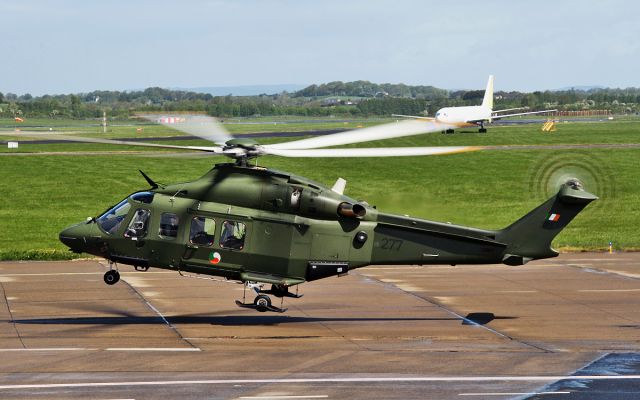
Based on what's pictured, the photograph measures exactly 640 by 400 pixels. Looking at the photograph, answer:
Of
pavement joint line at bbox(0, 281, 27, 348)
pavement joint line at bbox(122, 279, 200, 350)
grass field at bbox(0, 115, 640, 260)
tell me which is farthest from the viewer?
grass field at bbox(0, 115, 640, 260)

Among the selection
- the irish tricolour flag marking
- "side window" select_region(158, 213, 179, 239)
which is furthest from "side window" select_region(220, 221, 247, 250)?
"side window" select_region(158, 213, 179, 239)

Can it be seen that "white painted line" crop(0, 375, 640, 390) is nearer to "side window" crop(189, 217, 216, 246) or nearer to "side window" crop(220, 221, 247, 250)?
"side window" crop(220, 221, 247, 250)

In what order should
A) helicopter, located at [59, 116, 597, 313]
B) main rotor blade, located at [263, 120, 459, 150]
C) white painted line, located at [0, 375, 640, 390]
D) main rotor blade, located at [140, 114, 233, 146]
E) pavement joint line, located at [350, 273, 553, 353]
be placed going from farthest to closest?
helicopter, located at [59, 116, 597, 313], pavement joint line, located at [350, 273, 553, 353], main rotor blade, located at [140, 114, 233, 146], main rotor blade, located at [263, 120, 459, 150], white painted line, located at [0, 375, 640, 390]

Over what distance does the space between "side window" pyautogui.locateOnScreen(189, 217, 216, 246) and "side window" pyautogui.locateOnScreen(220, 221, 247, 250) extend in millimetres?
275

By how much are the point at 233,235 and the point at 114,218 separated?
3117mm

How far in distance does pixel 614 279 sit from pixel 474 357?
12.5 m

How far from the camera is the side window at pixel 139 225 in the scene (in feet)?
82.4

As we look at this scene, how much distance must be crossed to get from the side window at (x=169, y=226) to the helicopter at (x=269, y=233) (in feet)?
0.08

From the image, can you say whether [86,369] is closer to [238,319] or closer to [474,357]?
[238,319]

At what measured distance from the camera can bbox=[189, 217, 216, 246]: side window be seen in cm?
2502

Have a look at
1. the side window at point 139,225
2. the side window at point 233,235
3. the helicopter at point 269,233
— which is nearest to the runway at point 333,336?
the helicopter at point 269,233

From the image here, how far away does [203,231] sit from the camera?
25062 millimetres

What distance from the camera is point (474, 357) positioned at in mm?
22547

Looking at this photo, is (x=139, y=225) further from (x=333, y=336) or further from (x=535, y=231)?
(x=535, y=231)
